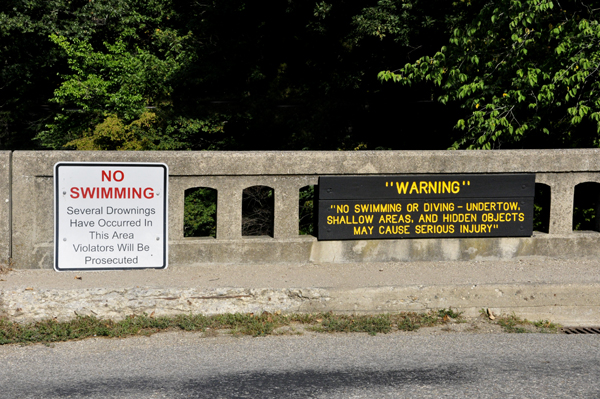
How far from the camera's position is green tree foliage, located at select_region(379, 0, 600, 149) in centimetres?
943

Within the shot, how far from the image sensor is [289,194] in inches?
289

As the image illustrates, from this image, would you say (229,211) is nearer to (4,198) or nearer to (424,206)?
(424,206)

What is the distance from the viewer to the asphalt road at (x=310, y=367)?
14.3 feet

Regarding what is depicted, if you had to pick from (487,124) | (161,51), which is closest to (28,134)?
(161,51)

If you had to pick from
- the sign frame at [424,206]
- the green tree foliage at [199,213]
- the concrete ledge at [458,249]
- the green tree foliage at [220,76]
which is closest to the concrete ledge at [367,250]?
the concrete ledge at [458,249]

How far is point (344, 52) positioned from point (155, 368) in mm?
14088

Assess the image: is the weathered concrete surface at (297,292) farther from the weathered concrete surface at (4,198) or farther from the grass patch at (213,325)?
the weathered concrete surface at (4,198)

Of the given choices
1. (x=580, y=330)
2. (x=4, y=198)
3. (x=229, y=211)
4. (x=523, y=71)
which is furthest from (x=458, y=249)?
(x=4, y=198)

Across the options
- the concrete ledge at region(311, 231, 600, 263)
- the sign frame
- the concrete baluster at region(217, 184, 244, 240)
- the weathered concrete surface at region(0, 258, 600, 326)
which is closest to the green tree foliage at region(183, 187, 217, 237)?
the concrete baluster at region(217, 184, 244, 240)

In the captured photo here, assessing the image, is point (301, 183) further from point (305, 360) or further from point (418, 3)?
point (418, 3)

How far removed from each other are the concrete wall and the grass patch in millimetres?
1291

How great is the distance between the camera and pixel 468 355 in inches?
204

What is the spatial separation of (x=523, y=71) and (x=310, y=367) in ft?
22.2

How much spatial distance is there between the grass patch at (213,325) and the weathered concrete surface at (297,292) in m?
0.11
